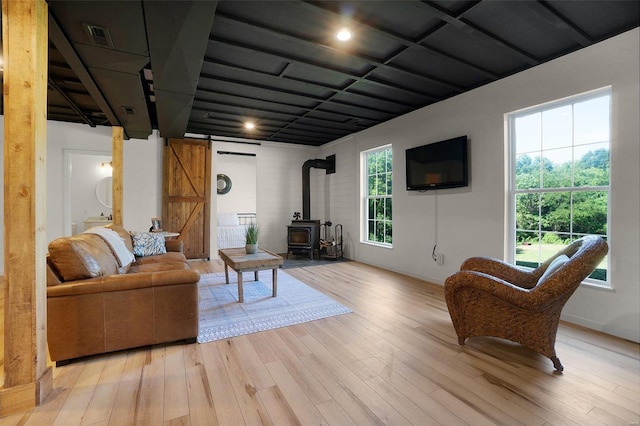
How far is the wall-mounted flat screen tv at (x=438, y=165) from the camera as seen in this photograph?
398 cm

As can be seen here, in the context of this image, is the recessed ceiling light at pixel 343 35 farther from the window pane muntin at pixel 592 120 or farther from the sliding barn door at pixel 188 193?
the sliding barn door at pixel 188 193

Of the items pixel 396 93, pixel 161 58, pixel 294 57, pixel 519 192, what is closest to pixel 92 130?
pixel 161 58

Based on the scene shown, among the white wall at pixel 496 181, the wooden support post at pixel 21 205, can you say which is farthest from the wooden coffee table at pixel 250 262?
the white wall at pixel 496 181

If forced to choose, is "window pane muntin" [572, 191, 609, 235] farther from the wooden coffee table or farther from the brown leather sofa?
the brown leather sofa

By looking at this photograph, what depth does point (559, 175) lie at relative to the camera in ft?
10.3

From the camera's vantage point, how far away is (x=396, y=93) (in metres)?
4.13

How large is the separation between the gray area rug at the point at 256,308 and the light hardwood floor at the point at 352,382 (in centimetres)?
21

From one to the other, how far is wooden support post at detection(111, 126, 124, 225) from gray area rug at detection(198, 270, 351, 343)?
79.3 inches

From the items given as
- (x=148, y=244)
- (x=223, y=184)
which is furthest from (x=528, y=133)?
(x=223, y=184)

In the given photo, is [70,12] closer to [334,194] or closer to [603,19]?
[603,19]

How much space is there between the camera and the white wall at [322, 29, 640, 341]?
2619 millimetres

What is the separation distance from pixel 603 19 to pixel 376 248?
425cm

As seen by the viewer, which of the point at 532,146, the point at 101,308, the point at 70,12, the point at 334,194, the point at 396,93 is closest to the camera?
the point at 70,12

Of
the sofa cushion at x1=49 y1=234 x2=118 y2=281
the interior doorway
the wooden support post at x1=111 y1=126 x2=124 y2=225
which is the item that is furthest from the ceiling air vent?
the interior doorway
